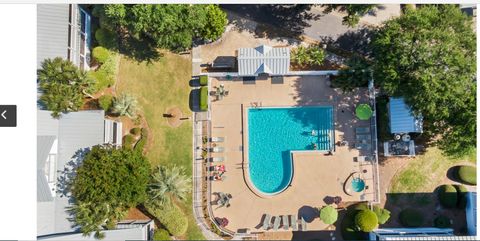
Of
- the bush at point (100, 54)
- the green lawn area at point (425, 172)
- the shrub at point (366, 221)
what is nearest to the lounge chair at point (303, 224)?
the shrub at point (366, 221)

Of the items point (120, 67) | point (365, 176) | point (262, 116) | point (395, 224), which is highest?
point (120, 67)

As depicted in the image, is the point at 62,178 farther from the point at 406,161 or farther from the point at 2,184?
the point at 406,161

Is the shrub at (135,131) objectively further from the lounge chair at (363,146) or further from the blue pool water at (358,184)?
the blue pool water at (358,184)

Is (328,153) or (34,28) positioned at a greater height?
(34,28)

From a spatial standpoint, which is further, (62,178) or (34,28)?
(62,178)

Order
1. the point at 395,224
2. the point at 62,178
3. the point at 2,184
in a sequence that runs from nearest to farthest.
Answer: the point at 2,184 < the point at 62,178 < the point at 395,224

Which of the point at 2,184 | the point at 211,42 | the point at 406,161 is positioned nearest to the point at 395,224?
the point at 406,161
